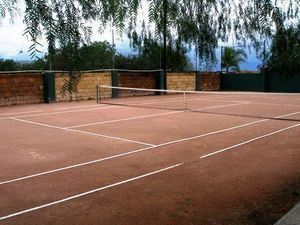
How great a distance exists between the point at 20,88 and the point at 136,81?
8.42 m

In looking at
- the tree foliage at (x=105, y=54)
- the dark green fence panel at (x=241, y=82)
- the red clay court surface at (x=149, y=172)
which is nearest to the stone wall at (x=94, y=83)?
the dark green fence panel at (x=241, y=82)

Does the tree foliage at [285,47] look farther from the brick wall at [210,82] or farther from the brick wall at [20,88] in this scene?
the brick wall at [210,82]

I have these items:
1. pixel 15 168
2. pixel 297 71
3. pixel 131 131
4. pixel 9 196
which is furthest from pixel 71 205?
pixel 131 131

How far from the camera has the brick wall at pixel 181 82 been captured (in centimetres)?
3036

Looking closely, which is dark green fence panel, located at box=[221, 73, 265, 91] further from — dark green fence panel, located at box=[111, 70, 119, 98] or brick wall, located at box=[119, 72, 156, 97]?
dark green fence panel, located at box=[111, 70, 119, 98]

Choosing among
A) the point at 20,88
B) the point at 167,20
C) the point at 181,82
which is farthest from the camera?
the point at 181,82

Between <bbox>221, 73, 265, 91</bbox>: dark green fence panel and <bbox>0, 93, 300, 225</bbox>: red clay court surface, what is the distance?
19513 mm

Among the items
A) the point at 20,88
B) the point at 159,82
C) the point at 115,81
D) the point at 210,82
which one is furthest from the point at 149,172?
the point at 210,82

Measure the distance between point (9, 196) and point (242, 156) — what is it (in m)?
4.80

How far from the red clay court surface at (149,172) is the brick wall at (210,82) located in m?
19.4

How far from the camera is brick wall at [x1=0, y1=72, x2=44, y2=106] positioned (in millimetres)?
21578

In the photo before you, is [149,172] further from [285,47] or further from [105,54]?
[285,47]

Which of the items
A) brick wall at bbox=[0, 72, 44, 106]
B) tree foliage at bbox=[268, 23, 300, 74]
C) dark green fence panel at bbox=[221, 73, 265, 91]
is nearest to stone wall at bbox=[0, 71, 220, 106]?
brick wall at bbox=[0, 72, 44, 106]

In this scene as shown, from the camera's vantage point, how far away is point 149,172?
777 centimetres
